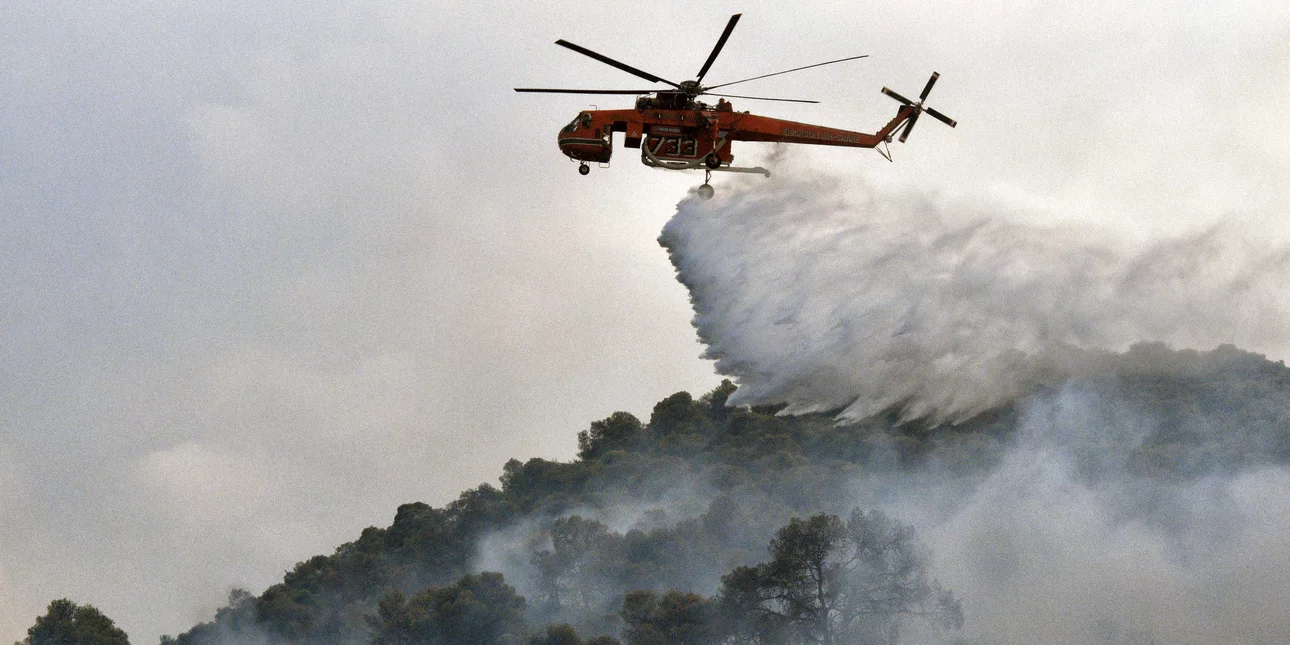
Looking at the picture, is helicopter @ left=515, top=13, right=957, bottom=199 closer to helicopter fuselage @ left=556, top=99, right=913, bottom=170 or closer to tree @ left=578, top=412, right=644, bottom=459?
helicopter fuselage @ left=556, top=99, right=913, bottom=170

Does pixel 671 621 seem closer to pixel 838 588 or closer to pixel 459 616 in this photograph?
pixel 838 588

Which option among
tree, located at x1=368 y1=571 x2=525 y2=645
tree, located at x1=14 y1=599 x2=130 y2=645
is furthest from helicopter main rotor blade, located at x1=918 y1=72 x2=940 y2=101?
tree, located at x1=14 y1=599 x2=130 y2=645

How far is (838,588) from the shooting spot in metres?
75.0

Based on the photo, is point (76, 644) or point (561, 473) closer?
point (76, 644)

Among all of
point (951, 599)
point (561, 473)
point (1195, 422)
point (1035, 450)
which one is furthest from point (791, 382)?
point (561, 473)

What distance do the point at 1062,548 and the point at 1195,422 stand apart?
43.7 metres

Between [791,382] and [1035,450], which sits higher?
[1035,450]

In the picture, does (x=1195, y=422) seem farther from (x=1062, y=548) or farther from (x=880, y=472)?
(x=1062, y=548)

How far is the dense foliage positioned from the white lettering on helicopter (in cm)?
2796

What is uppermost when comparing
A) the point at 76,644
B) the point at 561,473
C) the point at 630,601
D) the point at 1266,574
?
the point at 561,473

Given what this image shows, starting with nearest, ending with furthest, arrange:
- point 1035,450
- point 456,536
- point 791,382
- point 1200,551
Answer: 1. point 791,382
2. point 1200,551
3. point 1035,450
4. point 456,536

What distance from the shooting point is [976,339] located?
201 feet

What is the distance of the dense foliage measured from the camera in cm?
7706

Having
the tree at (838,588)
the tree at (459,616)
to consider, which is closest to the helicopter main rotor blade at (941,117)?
the tree at (838,588)
